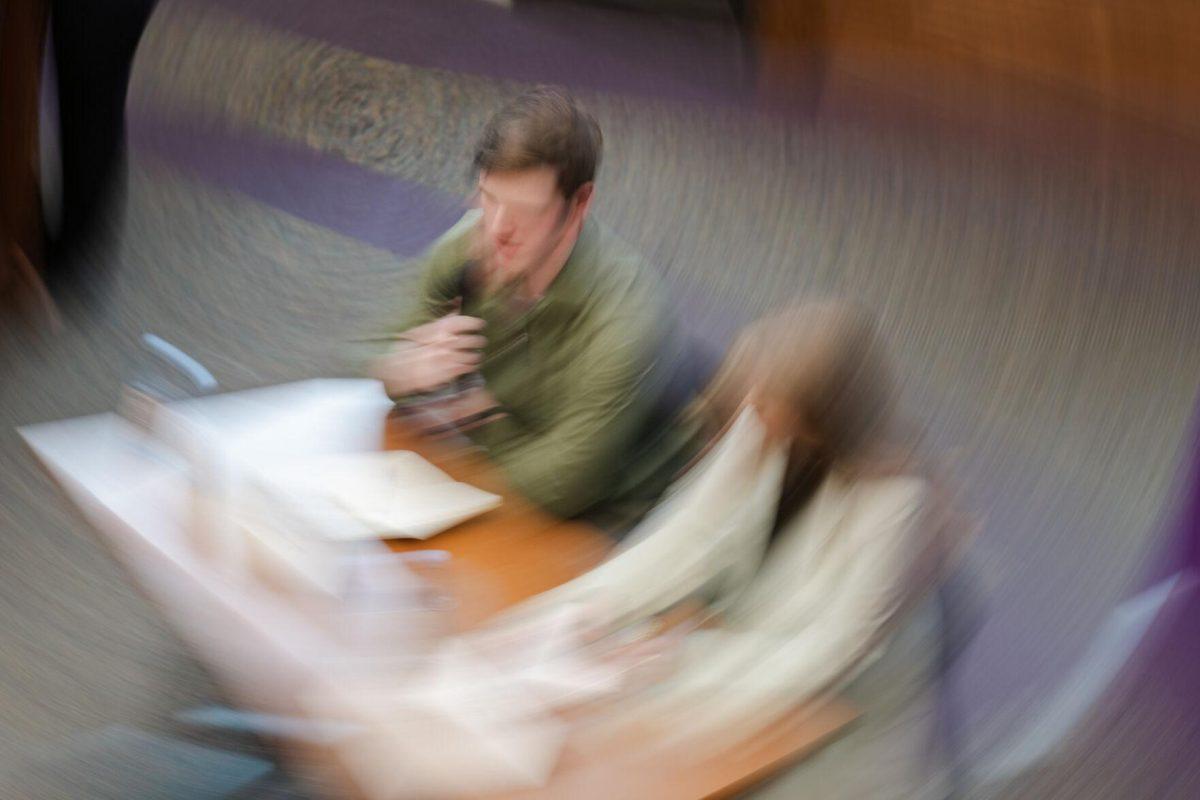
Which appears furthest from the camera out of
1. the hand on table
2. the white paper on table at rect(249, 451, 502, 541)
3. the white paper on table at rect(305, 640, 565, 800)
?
the hand on table

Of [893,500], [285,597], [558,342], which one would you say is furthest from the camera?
[558,342]

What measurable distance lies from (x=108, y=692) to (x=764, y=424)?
636 mm

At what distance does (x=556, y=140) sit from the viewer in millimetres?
889

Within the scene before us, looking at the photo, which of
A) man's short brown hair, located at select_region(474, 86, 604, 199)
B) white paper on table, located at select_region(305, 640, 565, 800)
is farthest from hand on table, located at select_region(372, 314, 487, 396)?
white paper on table, located at select_region(305, 640, 565, 800)

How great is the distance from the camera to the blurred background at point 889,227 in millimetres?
717

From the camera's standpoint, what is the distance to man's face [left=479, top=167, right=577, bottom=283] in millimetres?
894

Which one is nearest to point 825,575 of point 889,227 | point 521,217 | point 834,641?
point 834,641

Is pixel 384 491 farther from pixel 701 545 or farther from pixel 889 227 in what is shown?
pixel 889 227

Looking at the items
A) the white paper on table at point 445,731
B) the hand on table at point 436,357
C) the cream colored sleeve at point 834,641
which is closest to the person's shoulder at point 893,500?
the cream colored sleeve at point 834,641

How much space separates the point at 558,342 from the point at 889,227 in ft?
0.88

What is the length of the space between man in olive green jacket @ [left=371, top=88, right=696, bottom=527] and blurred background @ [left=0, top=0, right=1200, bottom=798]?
0.03m

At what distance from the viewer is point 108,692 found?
3.49 ft

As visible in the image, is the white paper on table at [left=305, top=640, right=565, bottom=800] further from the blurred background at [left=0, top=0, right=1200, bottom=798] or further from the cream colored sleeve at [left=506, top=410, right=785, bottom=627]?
the blurred background at [left=0, top=0, right=1200, bottom=798]

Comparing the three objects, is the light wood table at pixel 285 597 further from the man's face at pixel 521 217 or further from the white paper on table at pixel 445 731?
the man's face at pixel 521 217
